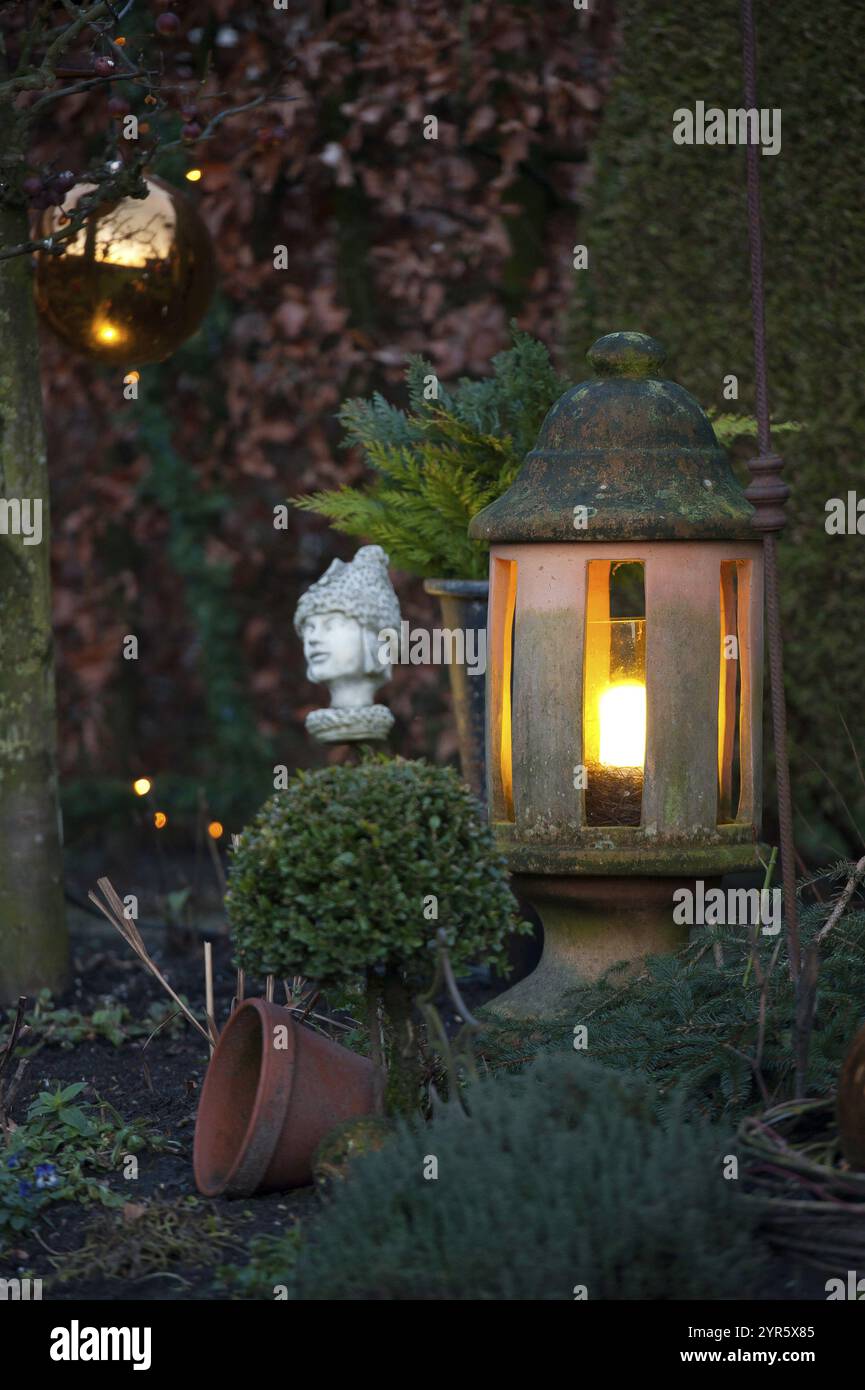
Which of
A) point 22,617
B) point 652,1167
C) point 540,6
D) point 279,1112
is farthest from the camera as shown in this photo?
point 540,6

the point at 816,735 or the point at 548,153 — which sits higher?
the point at 548,153

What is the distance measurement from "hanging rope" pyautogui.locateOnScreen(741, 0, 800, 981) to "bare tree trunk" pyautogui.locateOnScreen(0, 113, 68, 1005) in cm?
236

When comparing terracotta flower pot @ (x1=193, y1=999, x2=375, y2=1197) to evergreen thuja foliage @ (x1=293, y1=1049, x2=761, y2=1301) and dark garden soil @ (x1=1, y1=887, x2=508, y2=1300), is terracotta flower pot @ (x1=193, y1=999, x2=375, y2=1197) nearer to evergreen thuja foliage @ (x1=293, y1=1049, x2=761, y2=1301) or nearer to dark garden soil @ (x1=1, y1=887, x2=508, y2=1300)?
dark garden soil @ (x1=1, y1=887, x2=508, y2=1300)

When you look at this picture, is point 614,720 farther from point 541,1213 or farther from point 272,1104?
point 541,1213

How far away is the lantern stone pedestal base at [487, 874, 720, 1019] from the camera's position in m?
4.01

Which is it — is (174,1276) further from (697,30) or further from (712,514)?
(697,30)

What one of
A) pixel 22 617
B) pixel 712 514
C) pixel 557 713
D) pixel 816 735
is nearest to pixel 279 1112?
pixel 557 713

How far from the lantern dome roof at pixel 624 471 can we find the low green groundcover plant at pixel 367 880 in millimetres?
906

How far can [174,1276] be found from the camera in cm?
291

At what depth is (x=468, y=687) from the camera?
15.9ft

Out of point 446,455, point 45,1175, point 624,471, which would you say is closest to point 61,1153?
point 45,1175

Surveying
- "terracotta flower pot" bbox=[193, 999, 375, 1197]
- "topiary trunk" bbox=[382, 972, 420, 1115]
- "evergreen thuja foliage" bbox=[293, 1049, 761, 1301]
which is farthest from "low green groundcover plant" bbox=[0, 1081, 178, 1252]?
"evergreen thuja foliage" bbox=[293, 1049, 761, 1301]

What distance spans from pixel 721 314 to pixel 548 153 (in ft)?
5.01

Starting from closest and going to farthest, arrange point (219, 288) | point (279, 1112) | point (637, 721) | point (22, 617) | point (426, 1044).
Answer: point (279, 1112)
point (426, 1044)
point (637, 721)
point (22, 617)
point (219, 288)
